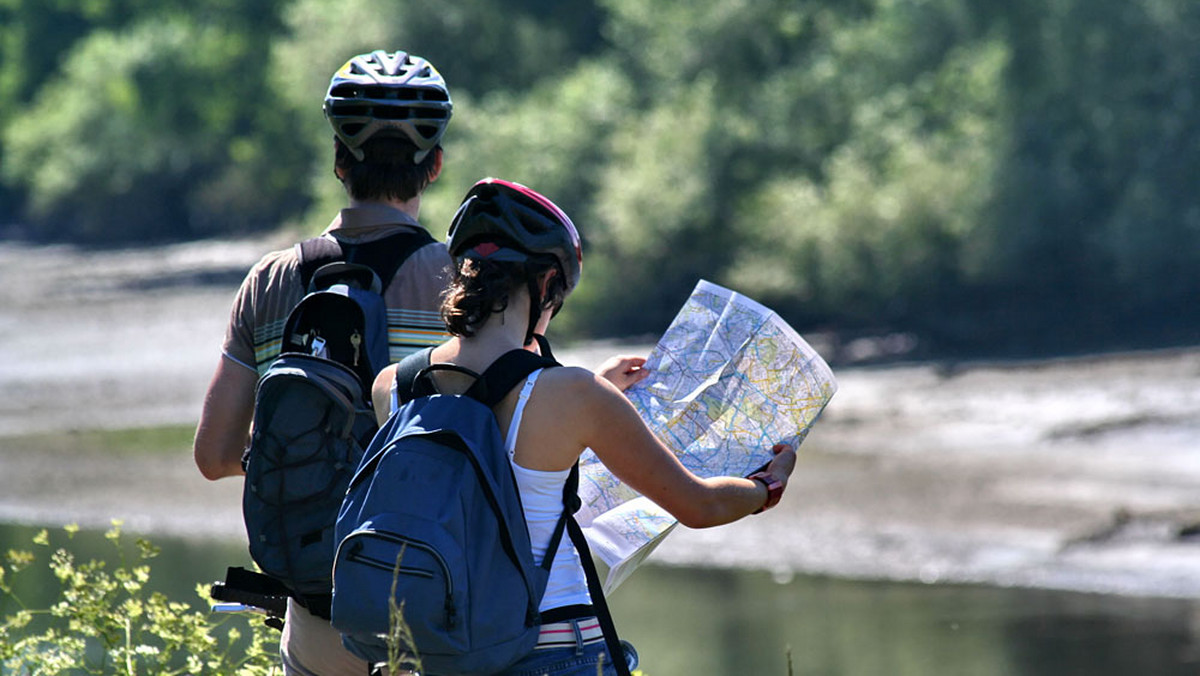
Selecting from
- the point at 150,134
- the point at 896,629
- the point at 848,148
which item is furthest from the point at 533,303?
the point at 150,134

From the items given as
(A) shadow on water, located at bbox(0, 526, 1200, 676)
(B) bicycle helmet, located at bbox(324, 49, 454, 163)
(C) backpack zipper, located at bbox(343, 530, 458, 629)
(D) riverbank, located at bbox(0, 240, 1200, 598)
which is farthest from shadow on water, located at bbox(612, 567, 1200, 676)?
Result: (C) backpack zipper, located at bbox(343, 530, 458, 629)

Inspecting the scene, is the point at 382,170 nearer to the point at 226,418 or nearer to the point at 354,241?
the point at 354,241

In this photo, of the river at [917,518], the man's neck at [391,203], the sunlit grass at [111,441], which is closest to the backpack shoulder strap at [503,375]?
the man's neck at [391,203]

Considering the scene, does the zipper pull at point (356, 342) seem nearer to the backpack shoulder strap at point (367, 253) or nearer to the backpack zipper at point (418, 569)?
the backpack shoulder strap at point (367, 253)

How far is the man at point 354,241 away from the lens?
9.68 feet

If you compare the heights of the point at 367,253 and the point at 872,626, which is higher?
the point at 872,626

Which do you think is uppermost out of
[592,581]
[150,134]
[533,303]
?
[150,134]

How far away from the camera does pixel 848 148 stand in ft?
71.1

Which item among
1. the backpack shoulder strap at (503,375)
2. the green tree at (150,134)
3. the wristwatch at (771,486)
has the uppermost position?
the green tree at (150,134)

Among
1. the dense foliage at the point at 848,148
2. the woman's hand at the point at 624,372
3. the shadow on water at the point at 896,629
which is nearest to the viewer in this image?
→ the woman's hand at the point at 624,372

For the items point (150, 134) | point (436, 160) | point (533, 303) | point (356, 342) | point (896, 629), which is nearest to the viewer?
point (533, 303)

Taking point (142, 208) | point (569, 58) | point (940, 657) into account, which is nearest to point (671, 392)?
point (940, 657)

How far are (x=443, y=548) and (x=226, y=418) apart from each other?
2.78 ft

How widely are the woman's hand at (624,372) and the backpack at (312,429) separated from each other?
388 millimetres
